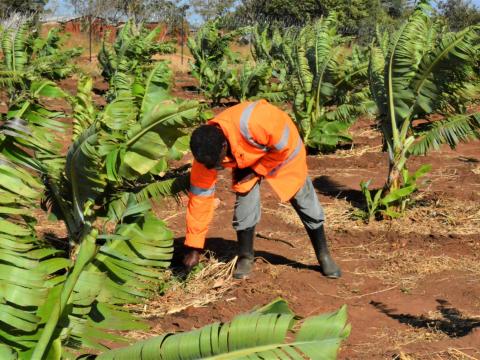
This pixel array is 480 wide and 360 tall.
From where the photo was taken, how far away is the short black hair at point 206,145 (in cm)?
489

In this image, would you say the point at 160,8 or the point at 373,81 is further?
the point at 160,8

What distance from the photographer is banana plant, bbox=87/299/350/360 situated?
2412mm

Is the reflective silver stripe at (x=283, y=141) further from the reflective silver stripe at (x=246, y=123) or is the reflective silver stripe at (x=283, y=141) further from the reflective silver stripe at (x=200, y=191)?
the reflective silver stripe at (x=200, y=191)

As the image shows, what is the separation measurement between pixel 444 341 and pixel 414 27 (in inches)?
170

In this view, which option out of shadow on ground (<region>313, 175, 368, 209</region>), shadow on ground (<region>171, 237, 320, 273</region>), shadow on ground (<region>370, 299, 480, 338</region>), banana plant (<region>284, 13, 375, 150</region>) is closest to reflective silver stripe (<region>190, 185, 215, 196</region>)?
shadow on ground (<region>171, 237, 320, 273</region>)

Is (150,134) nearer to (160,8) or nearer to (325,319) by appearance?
(325,319)

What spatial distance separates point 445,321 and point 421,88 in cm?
331

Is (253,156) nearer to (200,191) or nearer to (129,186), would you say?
(200,191)

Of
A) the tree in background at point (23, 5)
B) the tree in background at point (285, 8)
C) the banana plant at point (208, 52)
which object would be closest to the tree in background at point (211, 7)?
the tree in background at point (285, 8)

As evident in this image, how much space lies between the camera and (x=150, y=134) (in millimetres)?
4461

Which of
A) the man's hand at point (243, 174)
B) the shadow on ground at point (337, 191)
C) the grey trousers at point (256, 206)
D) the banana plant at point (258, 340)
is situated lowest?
the shadow on ground at point (337, 191)

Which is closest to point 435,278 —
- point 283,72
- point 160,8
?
point 283,72

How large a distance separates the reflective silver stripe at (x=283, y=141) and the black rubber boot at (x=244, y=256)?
0.92 meters

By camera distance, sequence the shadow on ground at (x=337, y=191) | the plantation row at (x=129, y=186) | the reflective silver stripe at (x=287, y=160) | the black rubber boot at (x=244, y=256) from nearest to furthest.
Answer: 1. the plantation row at (x=129, y=186)
2. the reflective silver stripe at (x=287, y=160)
3. the black rubber boot at (x=244, y=256)
4. the shadow on ground at (x=337, y=191)
